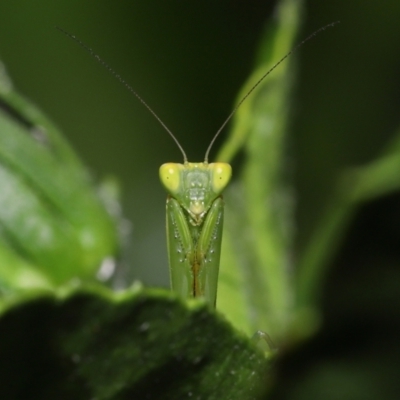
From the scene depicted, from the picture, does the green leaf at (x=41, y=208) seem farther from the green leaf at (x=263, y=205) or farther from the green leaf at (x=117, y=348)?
the green leaf at (x=117, y=348)

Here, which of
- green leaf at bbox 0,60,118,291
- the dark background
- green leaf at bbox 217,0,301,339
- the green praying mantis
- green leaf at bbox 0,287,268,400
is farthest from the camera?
the green praying mantis

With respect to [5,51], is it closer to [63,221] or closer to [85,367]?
[63,221]

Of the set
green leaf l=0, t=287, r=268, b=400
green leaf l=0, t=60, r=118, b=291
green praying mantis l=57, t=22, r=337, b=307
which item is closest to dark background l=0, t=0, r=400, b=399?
green praying mantis l=57, t=22, r=337, b=307

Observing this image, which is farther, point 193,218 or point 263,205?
point 193,218

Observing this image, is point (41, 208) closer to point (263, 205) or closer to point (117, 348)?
point (263, 205)

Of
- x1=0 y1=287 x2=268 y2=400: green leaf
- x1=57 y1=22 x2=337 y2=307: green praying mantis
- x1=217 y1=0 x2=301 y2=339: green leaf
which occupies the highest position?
x1=0 y1=287 x2=268 y2=400: green leaf

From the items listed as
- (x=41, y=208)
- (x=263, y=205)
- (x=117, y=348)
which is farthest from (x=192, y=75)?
(x=117, y=348)

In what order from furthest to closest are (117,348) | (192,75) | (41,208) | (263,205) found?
(192,75), (263,205), (41,208), (117,348)

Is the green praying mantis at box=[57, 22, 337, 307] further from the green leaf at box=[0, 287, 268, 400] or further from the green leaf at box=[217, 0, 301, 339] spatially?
the green leaf at box=[0, 287, 268, 400]
